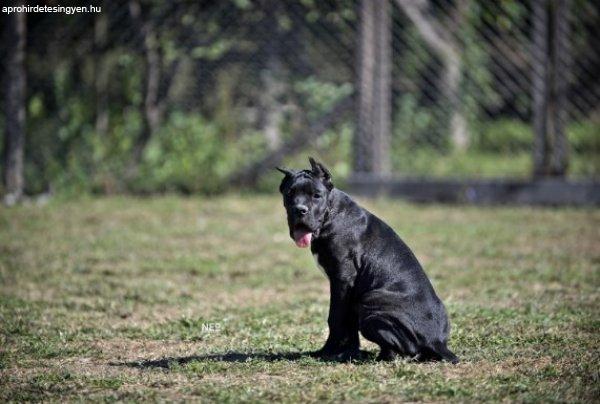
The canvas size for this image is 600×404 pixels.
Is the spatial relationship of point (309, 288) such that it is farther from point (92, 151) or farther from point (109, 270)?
point (92, 151)

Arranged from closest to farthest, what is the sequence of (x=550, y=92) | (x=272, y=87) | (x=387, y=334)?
1. (x=387, y=334)
2. (x=550, y=92)
3. (x=272, y=87)

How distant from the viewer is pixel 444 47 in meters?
12.6

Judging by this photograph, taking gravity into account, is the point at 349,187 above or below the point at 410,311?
above

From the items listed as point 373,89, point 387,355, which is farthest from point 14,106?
point 387,355

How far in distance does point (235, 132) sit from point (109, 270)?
5.08 m

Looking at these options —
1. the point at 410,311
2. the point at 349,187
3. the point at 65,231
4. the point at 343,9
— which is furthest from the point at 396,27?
the point at 410,311

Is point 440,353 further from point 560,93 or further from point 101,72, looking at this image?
point 101,72

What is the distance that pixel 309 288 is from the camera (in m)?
7.52

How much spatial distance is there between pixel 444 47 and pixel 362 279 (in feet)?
26.9

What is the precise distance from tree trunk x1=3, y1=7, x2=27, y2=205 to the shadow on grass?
7.15 m

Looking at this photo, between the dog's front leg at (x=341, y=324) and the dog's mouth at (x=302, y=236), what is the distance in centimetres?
27

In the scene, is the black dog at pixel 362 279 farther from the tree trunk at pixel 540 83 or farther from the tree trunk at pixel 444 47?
the tree trunk at pixel 444 47

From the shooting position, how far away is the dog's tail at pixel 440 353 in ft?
16.0

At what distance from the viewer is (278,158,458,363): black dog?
16.0ft
